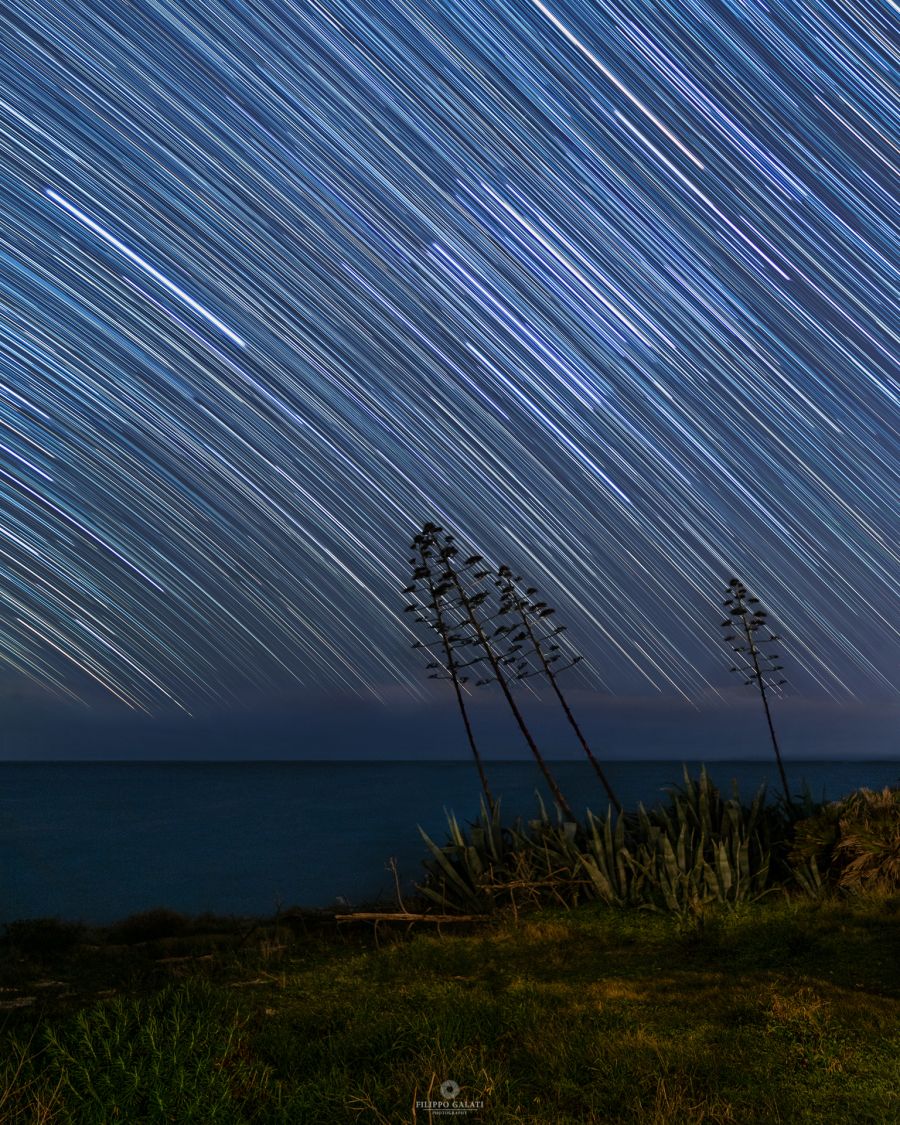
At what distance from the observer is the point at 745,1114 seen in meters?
4.95

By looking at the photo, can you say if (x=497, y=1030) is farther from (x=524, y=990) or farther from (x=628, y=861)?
(x=628, y=861)

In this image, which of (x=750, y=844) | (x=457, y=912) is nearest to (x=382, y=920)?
(x=457, y=912)

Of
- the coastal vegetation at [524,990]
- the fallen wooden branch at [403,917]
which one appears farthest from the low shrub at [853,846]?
the fallen wooden branch at [403,917]

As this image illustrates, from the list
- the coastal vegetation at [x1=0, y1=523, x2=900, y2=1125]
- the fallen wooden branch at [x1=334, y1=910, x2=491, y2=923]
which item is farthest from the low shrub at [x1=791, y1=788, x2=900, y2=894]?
the fallen wooden branch at [x1=334, y1=910, x2=491, y2=923]

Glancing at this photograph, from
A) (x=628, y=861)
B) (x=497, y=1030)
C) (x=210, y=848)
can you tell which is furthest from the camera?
(x=210, y=848)

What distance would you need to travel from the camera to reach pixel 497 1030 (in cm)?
661

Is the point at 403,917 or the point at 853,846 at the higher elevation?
the point at 853,846

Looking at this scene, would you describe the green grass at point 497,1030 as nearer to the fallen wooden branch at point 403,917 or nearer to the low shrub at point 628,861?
the fallen wooden branch at point 403,917

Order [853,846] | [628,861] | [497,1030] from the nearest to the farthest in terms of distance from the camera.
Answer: [497,1030] → [853,846] → [628,861]

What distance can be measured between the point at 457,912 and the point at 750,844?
5.03 m

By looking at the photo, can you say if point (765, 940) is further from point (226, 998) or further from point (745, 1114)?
point (226, 998)

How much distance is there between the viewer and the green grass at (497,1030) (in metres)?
5.20

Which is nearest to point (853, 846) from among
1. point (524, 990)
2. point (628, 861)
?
point (628, 861)

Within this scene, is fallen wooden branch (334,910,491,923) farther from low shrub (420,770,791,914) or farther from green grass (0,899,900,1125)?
green grass (0,899,900,1125)
